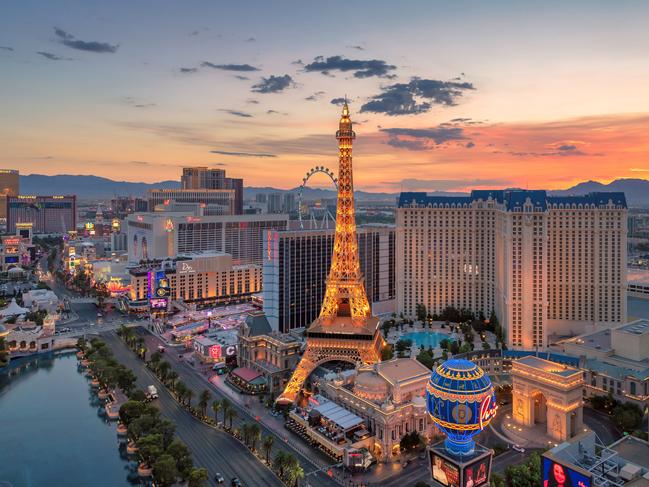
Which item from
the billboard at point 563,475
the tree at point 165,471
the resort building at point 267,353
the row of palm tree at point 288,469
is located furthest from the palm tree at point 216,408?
the billboard at point 563,475

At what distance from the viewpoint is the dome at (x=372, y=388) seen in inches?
2215

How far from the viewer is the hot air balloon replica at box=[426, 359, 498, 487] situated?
39.7 m

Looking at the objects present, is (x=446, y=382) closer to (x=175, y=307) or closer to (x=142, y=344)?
(x=142, y=344)

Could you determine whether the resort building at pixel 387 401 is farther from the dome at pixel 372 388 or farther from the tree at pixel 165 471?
the tree at pixel 165 471

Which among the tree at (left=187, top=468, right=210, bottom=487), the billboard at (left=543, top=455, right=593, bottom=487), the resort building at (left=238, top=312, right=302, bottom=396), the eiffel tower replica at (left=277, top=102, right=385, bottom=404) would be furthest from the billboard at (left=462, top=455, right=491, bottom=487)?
the resort building at (left=238, top=312, right=302, bottom=396)

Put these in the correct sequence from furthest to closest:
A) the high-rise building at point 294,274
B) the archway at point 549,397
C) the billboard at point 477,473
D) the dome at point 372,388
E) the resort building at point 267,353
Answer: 1. the high-rise building at point 294,274
2. the resort building at point 267,353
3. the dome at point 372,388
4. the archway at point 549,397
5. the billboard at point 477,473

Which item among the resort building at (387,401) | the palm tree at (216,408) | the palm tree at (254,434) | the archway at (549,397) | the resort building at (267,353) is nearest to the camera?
the resort building at (387,401)

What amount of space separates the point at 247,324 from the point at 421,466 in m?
37.0

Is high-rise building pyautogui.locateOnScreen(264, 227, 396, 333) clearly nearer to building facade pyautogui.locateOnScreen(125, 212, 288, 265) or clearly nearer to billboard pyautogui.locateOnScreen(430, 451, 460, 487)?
billboard pyautogui.locateOnScreen(430, 451, 460, 487)

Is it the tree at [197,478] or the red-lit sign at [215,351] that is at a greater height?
the red-lit sign at [215,351]

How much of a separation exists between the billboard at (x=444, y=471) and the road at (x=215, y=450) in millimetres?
15232

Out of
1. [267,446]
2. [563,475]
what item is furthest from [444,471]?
[267,446]

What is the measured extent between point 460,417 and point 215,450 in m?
28.5

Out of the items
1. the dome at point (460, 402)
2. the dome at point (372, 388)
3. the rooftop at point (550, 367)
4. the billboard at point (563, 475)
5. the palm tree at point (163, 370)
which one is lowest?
the palm tree at point (163, 370)
